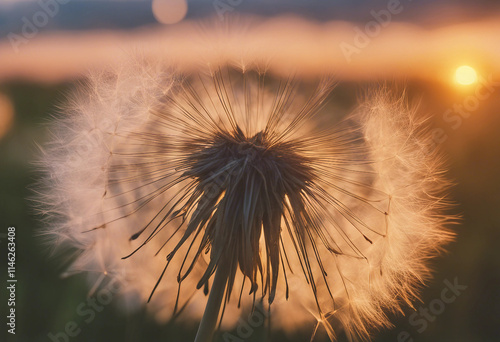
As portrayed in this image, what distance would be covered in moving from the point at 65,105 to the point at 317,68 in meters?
0.53

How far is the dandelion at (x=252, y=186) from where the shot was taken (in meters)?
0.66

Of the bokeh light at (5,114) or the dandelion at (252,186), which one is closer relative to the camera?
the dandelion at (252,186)

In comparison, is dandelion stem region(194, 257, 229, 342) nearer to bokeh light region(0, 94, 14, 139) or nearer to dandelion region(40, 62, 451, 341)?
dandelion region(40, 62, 451, 341)

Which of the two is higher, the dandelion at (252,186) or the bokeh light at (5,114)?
the bokeh light at (5,114)

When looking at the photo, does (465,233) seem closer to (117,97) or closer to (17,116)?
(117,97)

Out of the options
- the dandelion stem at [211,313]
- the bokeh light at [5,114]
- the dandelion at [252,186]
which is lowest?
the dandelion stem at [211,313]

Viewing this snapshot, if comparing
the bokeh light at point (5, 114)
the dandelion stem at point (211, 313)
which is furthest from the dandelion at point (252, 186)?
the bokeh light at point (5, 114)

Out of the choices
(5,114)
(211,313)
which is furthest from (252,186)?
(5,114)

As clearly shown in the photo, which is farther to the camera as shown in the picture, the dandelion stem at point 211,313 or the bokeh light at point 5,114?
the bokeh light at point 5,114

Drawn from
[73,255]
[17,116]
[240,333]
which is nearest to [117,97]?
[73,255]

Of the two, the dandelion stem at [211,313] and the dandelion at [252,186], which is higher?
the dandelion at [252,186]

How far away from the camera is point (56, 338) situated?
1.42 meters

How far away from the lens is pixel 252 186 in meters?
0.63

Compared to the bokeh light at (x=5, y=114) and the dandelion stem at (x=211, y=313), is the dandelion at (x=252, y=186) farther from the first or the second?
the bokeh light at (x=5, y=114)
